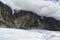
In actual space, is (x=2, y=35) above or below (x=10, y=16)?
below

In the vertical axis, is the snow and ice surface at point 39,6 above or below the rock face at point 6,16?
above

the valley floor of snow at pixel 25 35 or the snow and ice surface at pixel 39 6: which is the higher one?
the snow and ice surface at pixel 39 6

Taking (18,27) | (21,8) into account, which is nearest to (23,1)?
(21,8)

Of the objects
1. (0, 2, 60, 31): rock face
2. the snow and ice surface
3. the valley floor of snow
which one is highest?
the snow and ice surface

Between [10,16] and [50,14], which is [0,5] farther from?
[50,14]

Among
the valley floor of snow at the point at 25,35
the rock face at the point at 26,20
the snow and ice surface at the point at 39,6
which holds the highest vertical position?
the snow and ice surface at the point at 39,6
